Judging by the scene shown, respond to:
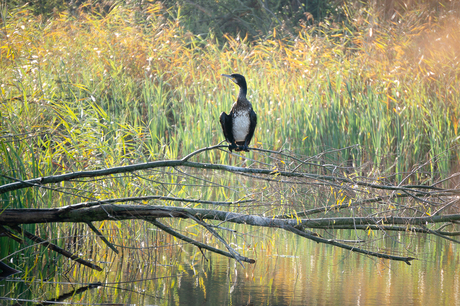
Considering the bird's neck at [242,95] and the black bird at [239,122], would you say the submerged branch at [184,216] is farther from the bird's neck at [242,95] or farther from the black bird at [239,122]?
the bird's neck at [242,95]

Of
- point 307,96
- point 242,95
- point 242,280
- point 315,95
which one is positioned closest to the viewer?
point 242,280

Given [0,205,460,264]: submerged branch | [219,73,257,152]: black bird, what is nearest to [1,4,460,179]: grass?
A: [219,73,257,152]: black bird

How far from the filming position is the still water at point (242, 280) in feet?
9.81

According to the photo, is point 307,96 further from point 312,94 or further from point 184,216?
point 184,216

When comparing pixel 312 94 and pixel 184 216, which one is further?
pixel 312 94

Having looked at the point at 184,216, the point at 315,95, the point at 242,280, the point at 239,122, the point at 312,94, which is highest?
the point at 312,94

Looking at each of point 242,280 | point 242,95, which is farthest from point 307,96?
point 242,280

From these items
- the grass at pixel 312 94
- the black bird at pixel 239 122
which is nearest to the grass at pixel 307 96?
the grass at pixel 312 94

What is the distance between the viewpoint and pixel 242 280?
3.39 m

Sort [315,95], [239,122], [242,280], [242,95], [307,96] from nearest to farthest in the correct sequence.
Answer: [242,280] → [239,122] → [242,95] → [315,95] → [307,96]

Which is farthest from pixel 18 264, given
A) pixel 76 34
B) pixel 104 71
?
pixel 76 34

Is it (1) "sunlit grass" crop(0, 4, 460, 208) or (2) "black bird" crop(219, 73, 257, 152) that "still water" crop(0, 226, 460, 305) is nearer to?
(2) "black bird" crop(219, 73, 257, 152)

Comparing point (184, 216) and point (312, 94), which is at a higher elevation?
point (312, 94)

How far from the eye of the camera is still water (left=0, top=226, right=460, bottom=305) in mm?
2990
